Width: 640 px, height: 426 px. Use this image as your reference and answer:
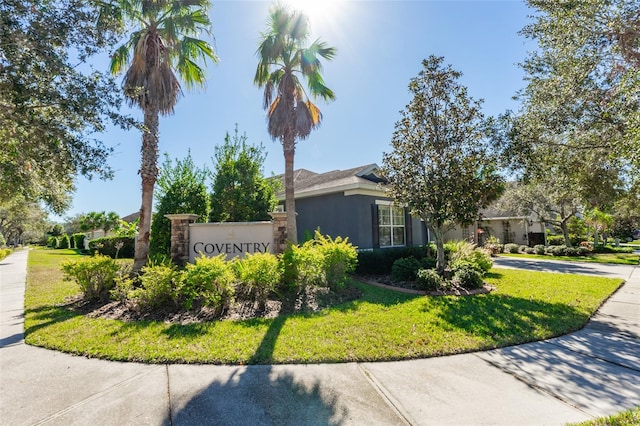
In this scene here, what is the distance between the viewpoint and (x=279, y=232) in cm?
930

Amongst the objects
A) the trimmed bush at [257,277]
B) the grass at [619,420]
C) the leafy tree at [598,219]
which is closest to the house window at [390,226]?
the trimmed bush at [257,277]

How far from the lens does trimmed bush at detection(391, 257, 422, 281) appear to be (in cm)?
921

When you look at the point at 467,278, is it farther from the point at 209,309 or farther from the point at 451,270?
the point at 209,309

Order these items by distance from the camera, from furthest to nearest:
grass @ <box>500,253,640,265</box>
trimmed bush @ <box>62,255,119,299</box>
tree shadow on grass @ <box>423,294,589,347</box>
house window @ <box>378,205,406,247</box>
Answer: grass @ <box>500,253,640,265</box> < house window @ <box>378,205,406,247</box> < trimmed bush @ <box>62,255,119,299</box> < tree shadow on grass @ <box>423,294,589,347</box>

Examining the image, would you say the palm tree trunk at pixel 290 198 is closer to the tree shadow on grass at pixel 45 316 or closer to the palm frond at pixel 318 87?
the palm frond at pixel 318 87

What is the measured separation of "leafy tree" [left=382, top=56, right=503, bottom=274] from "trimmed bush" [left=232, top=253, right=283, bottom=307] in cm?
481

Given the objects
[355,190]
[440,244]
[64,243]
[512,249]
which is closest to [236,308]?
[440,244]

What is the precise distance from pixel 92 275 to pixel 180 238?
2404 millimetres

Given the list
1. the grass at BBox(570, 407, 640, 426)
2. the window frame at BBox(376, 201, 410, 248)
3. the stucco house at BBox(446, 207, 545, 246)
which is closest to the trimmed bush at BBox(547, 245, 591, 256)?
the stucco house at BBox(446, 207, 545, 246)

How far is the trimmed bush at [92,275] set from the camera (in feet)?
23.8

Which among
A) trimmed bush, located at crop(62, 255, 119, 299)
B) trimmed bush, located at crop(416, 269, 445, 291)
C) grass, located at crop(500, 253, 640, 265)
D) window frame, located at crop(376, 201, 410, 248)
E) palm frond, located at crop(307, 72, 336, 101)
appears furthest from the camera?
grass, located at crop(500, 253, 640, 265)

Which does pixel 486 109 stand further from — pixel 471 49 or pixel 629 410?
pixel 629 410

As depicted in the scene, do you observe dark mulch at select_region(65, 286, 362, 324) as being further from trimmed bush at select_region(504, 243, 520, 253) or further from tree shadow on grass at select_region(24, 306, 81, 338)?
trimmed bush at select_region(504, 243, 520, 253)

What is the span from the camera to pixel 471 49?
923 cm
